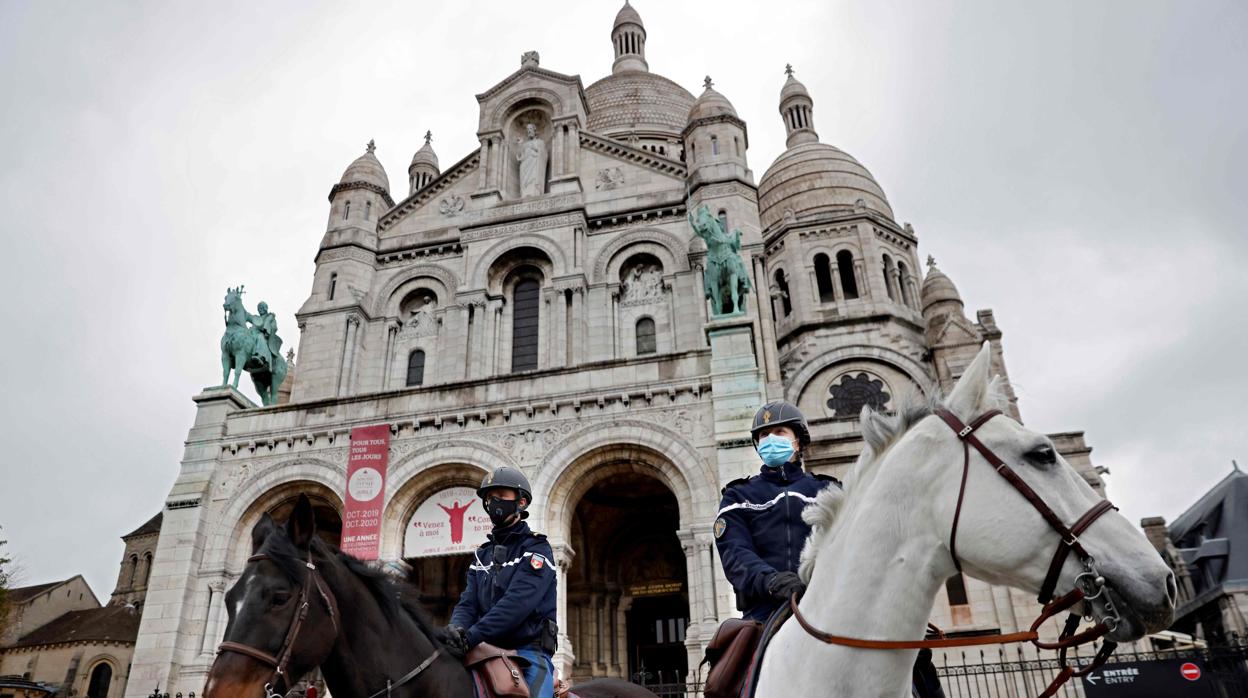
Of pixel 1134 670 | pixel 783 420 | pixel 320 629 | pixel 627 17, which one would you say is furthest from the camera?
pixel 627 17

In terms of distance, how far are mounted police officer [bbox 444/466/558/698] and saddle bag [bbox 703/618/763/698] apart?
4.83ft

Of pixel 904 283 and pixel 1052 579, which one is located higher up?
pixel 904 283

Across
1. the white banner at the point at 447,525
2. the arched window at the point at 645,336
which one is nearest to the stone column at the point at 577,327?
the arched window at the point at 645,336

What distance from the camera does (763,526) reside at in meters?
4.49

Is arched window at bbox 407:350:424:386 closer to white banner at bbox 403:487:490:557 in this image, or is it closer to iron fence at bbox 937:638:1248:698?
white banner at bbox 403:487:490:557

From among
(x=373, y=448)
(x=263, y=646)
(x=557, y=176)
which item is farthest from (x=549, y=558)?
(x=557, y=176)

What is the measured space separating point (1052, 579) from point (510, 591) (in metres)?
3.31

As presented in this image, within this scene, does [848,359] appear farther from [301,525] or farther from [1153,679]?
[301,525]

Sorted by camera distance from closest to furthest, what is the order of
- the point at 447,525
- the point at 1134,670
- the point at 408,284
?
the point at 1134,670, the point at 447,525, the point at 408,284

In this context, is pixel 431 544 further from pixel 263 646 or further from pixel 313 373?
pixel 263 646

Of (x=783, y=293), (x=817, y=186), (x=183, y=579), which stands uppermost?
(x=817, y=186)

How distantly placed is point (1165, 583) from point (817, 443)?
72.4ft

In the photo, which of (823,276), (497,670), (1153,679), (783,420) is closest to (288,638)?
(497,670)

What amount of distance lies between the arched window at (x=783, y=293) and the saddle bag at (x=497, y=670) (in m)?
31.4
